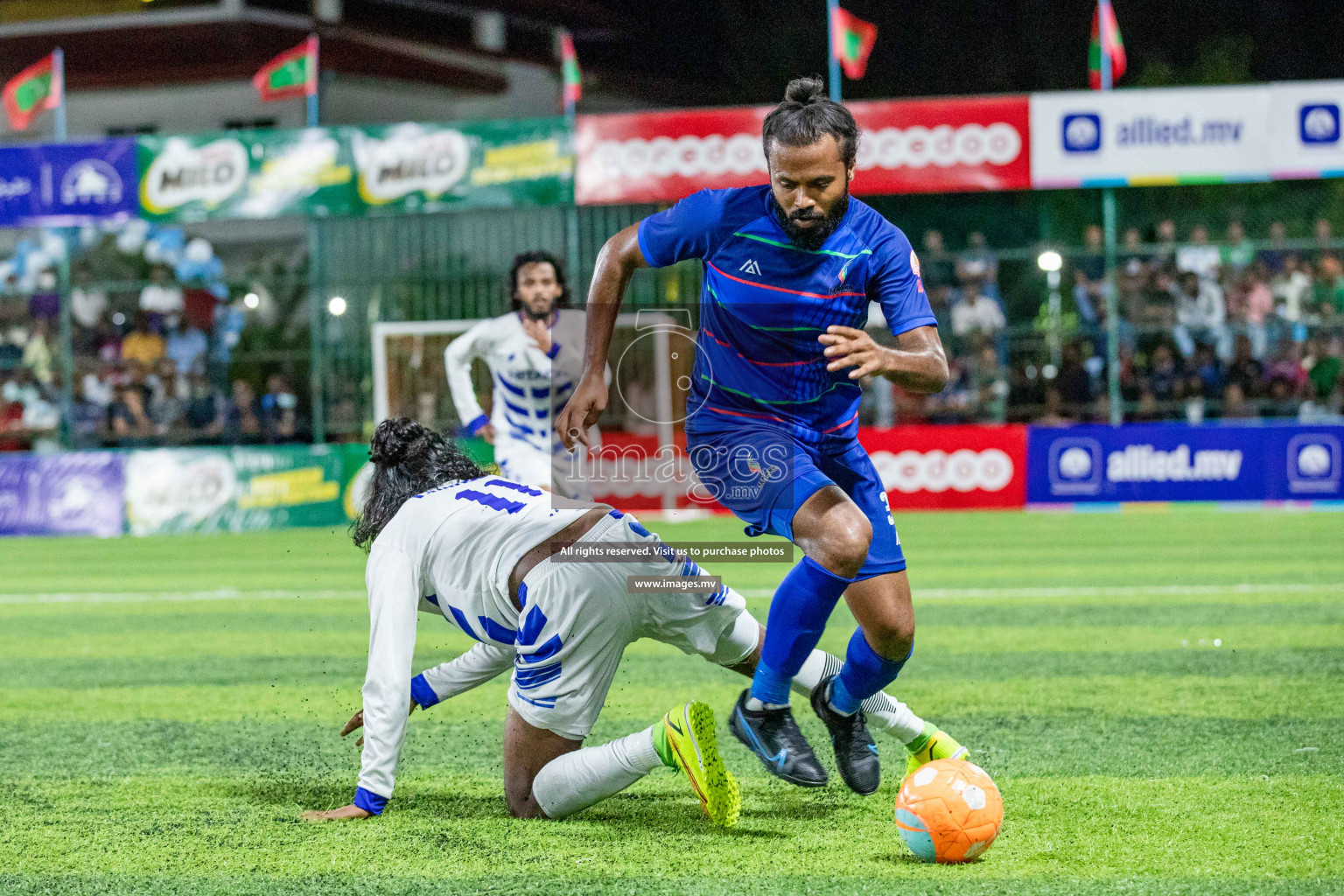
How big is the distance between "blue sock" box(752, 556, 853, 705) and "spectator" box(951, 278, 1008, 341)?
14.0m

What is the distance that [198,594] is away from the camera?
1116 centimetres

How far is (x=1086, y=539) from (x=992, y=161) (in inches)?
212

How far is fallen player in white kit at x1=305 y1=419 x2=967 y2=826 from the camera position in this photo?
4117 mm

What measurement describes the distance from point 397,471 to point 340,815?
1.07 m

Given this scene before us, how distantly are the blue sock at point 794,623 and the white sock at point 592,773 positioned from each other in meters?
0.39

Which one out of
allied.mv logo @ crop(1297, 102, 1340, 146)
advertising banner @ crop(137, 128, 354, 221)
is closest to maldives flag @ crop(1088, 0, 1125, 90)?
allied.mv logo @ crop(1297, 102, 1340, 146)

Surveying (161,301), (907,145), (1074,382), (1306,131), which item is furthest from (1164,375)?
(161,301)

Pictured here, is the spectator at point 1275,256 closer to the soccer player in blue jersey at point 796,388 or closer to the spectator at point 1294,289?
the spectator at point 1294,289

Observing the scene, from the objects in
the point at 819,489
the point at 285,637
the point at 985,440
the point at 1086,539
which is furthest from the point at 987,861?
the point at 985,440

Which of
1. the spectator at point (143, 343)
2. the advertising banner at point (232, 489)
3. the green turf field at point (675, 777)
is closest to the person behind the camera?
the green turf field at point (675, 777)

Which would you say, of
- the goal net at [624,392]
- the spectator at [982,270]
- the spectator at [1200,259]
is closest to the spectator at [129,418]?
the goal net at [624,392]

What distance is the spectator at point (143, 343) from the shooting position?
19.4 metres

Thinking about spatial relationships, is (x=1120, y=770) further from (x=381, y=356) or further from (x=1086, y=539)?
(x=381, y=356)

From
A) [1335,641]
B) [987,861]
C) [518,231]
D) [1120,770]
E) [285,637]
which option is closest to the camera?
[987,861]
